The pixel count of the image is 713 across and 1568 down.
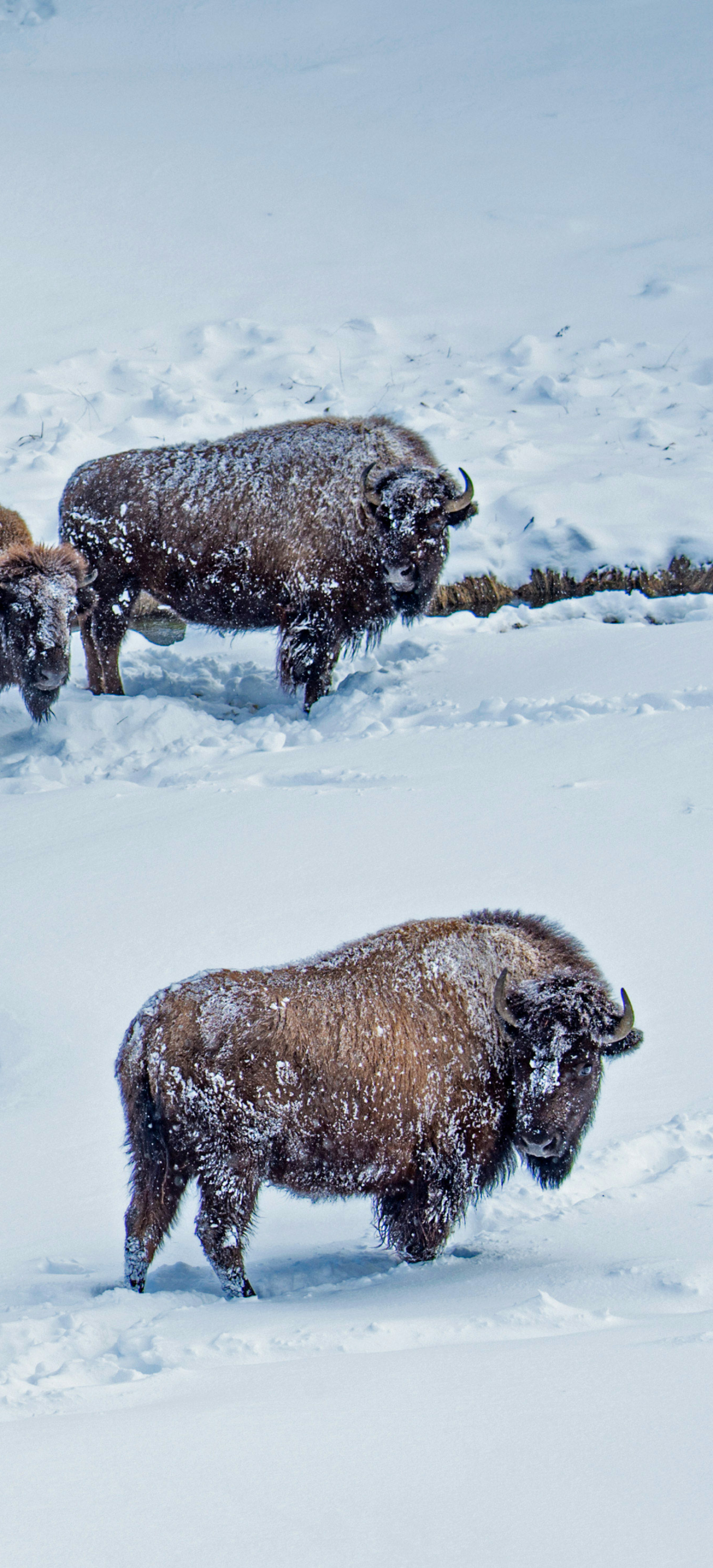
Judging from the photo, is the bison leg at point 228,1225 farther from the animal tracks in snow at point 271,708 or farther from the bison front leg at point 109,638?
the bison front leg at point 109,638

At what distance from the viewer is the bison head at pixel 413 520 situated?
782cm

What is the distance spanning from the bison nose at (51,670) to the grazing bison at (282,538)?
1.81 ft

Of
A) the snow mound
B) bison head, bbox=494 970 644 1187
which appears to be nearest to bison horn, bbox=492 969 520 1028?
bison head, bbox=494 970 644 1187

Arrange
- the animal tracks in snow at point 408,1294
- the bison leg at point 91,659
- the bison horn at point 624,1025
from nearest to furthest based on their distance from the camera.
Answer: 1. the animal tracks in snow at point 408,1294
2. the bison horn at point 624,1025
3. the bison leg at point 91,659

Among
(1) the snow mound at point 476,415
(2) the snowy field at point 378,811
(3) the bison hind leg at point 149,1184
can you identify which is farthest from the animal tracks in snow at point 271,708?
(3) the bison hind leg at point 149,1184

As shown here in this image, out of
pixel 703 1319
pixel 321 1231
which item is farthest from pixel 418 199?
pixel 703 1319

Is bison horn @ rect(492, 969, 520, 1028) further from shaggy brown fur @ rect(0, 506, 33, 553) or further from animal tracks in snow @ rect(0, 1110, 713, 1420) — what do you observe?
shaggy brown fur @ rect(0, 506, 33, 553)

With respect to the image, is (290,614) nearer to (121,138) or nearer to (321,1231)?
(321,1231)

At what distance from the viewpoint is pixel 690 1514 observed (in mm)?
1763

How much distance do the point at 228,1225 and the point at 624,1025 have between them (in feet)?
3.39

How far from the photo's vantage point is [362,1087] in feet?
11.8

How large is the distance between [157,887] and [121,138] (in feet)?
50.4

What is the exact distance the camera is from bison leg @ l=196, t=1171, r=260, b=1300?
11.5 ft

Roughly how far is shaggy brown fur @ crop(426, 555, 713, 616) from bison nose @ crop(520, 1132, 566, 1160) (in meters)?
5.33
